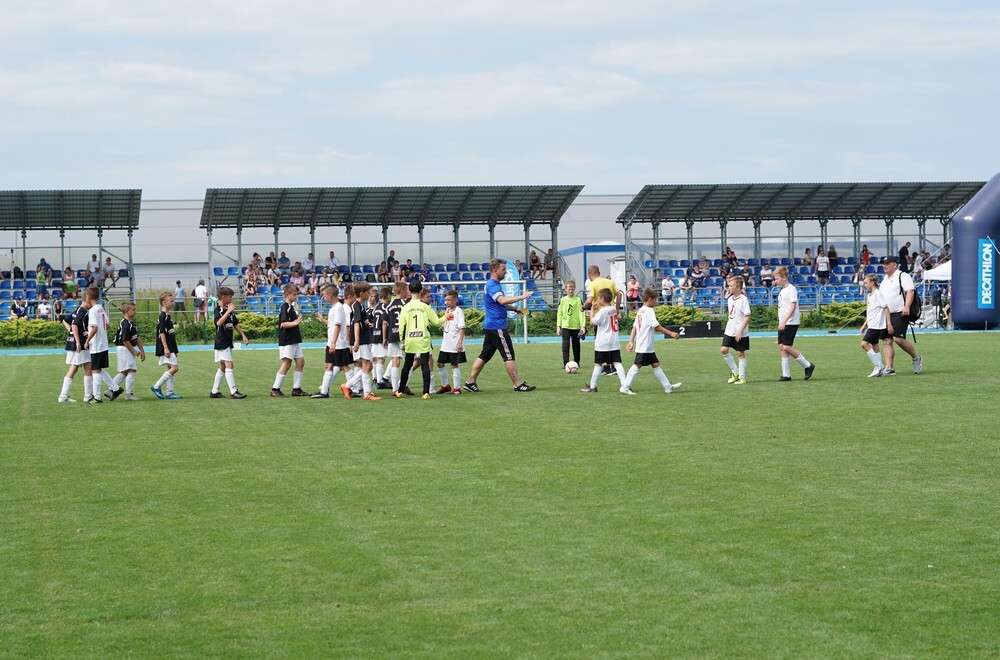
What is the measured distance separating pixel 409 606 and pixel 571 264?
48.5m

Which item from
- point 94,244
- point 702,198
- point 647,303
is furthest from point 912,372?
point 94,244

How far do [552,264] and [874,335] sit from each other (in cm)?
3027

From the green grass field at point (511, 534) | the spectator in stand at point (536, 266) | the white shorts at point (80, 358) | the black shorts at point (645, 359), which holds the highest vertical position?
the spectator in stand at point (536, 266)

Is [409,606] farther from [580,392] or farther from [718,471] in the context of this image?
[580,392]

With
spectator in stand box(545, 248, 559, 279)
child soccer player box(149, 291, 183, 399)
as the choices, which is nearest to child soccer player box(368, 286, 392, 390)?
child soccer player box(149, 291, 183, 399)

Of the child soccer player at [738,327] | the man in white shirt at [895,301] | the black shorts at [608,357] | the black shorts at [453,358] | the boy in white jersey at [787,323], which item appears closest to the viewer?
the black shorts at [608,357]

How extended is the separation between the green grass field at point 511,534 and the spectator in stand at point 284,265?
3344 centimetres

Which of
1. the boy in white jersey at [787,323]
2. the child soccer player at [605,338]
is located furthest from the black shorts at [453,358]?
the boy in white jersey at [787,323]

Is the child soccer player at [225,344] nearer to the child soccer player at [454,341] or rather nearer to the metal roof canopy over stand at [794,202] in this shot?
the child soccer player at [454,341]

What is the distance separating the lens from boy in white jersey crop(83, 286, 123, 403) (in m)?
16.0

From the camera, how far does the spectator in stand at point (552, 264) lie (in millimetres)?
46812

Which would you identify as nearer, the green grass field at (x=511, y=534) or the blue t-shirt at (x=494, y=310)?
the green grass field at (x=511, y=534)

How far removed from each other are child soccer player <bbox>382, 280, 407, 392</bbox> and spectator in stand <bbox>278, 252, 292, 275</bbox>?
30.3m

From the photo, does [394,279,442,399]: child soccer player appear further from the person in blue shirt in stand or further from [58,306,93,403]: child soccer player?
[58,306,93,403]: child soccer player
